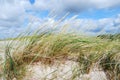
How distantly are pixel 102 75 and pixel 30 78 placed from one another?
815mm

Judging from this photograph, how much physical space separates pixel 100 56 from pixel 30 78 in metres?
0.83

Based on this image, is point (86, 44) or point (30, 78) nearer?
point (30, 78)

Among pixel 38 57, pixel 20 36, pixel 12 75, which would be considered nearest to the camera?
pixel 12 75

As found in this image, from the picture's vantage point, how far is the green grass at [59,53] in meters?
3.08

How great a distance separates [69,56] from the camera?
3311 millimetres

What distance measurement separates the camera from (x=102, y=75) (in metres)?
3.26

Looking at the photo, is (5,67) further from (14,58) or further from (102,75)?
(102,75)

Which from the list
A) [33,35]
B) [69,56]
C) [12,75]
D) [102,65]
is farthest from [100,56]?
[12,75]

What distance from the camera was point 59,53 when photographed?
3.25 metres

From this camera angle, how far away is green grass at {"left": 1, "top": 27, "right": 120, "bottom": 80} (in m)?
3.08

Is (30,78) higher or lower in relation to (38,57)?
lower

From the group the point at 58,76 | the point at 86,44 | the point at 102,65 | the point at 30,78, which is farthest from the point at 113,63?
the point at 30,78

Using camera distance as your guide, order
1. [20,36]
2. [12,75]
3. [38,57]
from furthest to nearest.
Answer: [20,36] < [38,57] < [12,75]

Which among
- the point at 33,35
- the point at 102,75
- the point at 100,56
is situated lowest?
the point at 102,75
